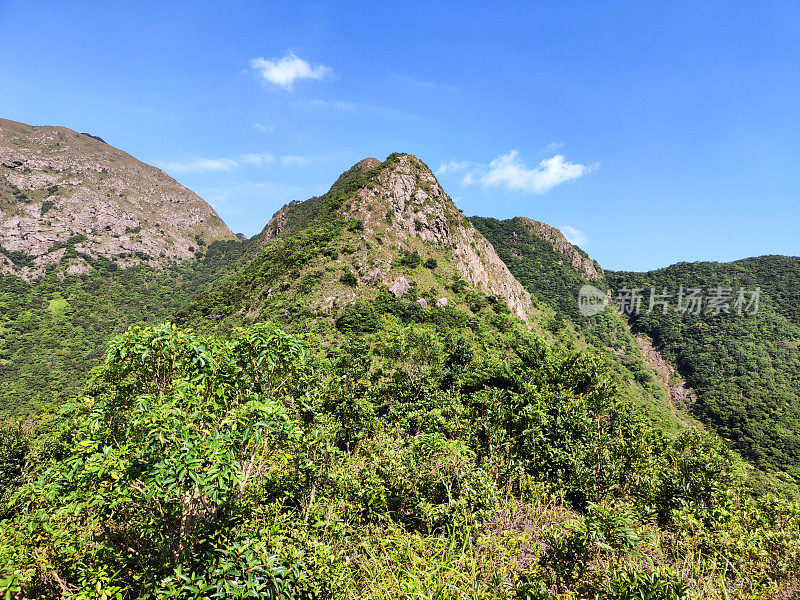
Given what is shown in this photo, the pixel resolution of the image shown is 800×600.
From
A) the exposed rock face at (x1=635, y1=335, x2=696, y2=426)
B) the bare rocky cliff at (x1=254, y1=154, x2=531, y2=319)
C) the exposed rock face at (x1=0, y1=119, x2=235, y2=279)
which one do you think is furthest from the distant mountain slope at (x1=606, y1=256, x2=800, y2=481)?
the exposed rock face at (x1=0, y1=119, x2=235, y2=279)

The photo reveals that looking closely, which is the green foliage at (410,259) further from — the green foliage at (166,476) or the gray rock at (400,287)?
the green foliage at (166,476)

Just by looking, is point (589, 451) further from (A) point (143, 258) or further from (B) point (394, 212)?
(A) point (143, 258)

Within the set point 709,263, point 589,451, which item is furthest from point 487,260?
point 709,263

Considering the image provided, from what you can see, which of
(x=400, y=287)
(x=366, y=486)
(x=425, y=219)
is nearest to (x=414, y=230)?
(x=425, y=219)

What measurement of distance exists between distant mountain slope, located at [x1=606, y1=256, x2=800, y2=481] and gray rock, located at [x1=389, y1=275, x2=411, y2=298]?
7973 centimetres

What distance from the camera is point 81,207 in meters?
140

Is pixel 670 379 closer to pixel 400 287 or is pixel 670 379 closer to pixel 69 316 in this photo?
pixel 400 287

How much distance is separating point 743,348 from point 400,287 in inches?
4676

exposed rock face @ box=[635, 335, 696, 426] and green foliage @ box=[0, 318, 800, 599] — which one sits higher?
green foliage @ box=[0, 318, 800, 599]

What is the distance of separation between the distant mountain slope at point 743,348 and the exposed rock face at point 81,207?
20458 centimetres

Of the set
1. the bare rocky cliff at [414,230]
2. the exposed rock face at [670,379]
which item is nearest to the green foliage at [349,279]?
the bare rocky cliff at [414,230]

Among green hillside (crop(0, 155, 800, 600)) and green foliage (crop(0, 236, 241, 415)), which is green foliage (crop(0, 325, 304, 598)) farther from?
green foliage (crop(0, 236, 241, 415))

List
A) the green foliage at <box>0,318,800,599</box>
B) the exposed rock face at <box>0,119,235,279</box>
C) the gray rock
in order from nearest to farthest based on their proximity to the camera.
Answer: the green foliage at <box>0,318,800,599</box> → the gray rock → the exposed rock face at <box>0,119,235,279</box>

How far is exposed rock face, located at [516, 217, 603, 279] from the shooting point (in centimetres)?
15562
